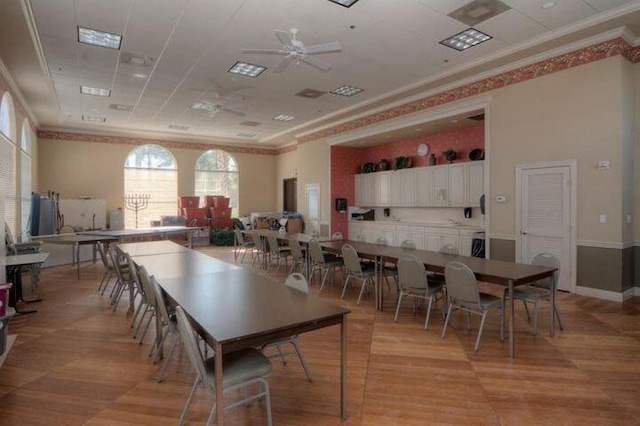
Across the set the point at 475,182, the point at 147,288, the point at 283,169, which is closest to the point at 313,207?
the point at 283,169

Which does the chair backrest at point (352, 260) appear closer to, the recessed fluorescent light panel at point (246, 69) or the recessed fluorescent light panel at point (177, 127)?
the recessed fluorescent light panel at point (246, 69)

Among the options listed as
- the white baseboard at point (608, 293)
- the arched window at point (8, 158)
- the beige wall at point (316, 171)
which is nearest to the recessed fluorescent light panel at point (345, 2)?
the white baseboard at point (608, 293)

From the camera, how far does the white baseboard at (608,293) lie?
15.9ft

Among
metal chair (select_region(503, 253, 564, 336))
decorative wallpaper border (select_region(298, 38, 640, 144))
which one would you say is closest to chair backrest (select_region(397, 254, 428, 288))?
metal chair (select_region(503, 253, 564, 336))

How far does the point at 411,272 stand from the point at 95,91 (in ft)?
24.0

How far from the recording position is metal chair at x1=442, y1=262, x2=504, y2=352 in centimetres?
334

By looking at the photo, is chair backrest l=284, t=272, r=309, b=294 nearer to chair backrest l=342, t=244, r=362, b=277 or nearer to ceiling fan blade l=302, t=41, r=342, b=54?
chair backrest l=342, t=244, r=362, b=277

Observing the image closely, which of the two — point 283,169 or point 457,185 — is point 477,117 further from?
point 283,169

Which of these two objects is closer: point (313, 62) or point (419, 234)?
point (313, 62)

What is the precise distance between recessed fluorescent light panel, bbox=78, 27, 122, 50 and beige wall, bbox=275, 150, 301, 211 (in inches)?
322

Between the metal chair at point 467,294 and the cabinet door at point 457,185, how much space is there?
171 inches

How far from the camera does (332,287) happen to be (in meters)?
5.89

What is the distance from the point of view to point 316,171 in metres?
10.9

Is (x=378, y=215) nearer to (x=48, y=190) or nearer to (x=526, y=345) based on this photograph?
(x=526, y=345)
